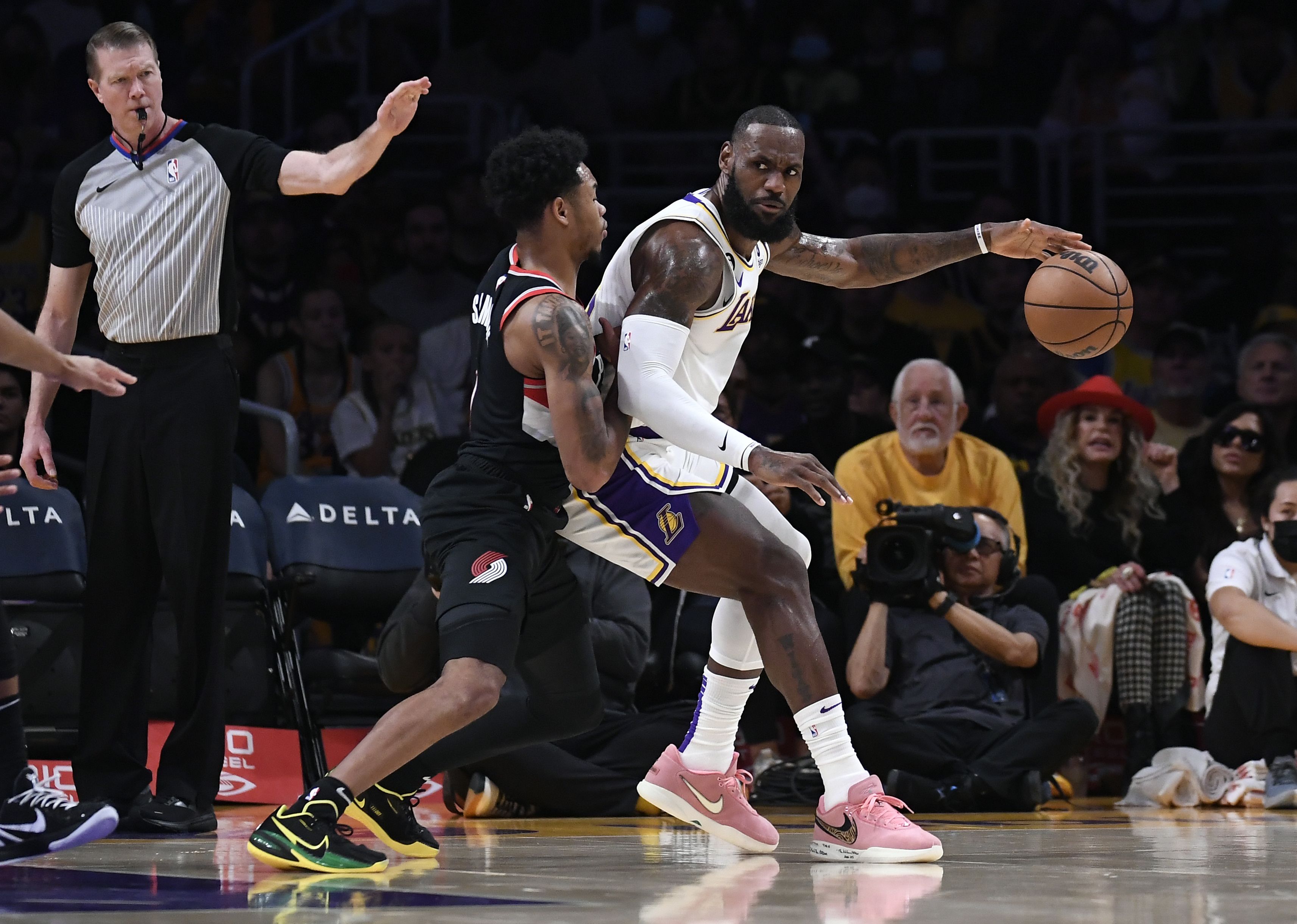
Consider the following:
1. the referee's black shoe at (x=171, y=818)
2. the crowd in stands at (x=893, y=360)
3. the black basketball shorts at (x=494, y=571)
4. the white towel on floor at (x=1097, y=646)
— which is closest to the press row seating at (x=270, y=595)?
the crowd in stands at (x=893, y=360)

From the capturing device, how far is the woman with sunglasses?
7438mm

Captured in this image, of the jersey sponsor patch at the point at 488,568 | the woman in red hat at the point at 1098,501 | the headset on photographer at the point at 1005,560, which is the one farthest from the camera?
the woman in red hat at the point at 1098,501

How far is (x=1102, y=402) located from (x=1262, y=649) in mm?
1326

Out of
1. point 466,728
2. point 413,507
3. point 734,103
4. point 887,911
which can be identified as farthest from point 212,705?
point 734,103

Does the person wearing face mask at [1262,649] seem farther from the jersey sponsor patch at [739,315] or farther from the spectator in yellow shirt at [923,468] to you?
the jersey sponsor patch at [739,315]

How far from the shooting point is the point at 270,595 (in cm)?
641

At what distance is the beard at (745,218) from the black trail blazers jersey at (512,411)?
2.05ft

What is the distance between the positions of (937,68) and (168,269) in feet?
24.0

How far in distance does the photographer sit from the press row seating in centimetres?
193

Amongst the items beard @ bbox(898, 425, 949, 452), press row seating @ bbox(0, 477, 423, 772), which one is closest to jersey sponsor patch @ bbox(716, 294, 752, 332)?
press row seating @ bbox(0, 477, 423, 772)

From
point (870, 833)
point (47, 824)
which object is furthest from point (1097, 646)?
point (47, 824)

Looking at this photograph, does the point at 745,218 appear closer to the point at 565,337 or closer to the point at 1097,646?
the point at 565,337

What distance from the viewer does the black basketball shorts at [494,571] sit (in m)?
3.87

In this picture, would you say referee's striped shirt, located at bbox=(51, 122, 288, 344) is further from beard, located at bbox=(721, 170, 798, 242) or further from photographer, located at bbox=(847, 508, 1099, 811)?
photographer, located at bbox=(847, 508, 1099, 811)
